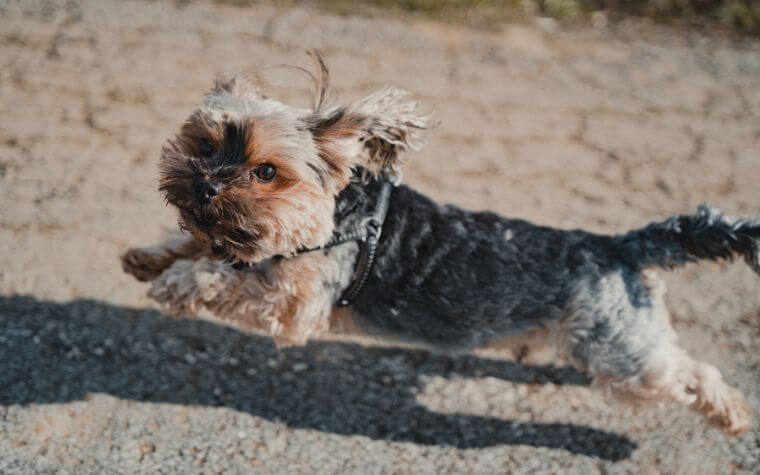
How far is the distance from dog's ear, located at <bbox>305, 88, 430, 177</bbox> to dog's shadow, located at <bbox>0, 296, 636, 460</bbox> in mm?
1378

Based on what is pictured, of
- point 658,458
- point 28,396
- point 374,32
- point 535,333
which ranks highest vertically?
point 374,32

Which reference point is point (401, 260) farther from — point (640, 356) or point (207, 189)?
point (640, 356)

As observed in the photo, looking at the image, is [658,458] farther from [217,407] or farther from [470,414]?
[217,407]

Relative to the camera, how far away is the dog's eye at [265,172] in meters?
2.99

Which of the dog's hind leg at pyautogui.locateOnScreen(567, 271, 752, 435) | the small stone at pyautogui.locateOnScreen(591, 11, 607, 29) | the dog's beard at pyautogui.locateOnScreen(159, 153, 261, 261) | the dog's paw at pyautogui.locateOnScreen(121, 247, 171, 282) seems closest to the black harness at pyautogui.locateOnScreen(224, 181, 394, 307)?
the dog's beard at pyautogui.locateOnScreen(159, 153, 261, 261)

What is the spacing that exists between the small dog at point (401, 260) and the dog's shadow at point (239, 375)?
542mm

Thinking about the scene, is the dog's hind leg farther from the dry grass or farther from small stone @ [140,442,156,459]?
the dry grass

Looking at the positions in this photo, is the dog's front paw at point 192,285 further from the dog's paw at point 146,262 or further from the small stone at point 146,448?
the small stone at point 146,448

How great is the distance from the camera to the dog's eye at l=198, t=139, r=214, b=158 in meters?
3.00

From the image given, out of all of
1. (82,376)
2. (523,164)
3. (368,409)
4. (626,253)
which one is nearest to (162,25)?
(523,164)

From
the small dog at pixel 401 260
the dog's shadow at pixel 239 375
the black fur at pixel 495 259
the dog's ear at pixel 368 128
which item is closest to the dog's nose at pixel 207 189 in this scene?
the small dog at pixel 401 260

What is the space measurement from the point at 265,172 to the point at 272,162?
0.06 metres

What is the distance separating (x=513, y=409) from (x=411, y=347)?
71 cm

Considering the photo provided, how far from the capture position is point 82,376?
360 cm
